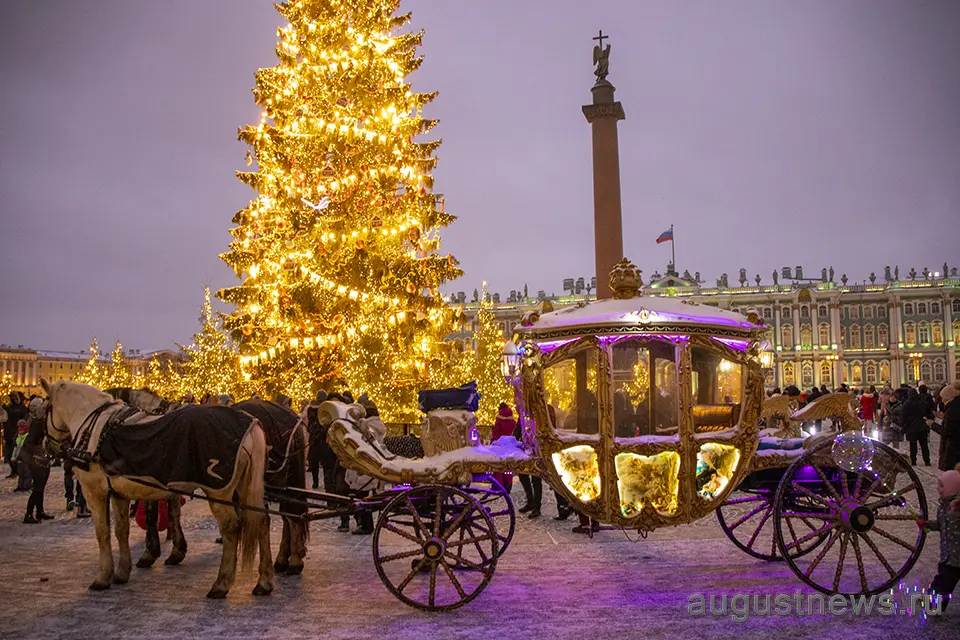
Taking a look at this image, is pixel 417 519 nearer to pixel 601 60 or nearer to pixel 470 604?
pixel 470 604

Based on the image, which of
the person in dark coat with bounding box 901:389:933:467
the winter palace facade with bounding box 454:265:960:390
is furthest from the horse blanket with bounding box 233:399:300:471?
the winter palace facade with bounding box 454:265:960:390

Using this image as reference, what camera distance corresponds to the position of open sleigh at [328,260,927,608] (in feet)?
19.6

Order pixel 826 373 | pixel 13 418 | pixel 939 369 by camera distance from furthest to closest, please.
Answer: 1. pixel 826 373
2. pixel 939 369
3. pixel 13 418

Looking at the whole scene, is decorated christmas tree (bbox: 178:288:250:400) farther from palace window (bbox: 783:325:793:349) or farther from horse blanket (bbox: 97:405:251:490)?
palace window (bbox: 783:325:793:349)

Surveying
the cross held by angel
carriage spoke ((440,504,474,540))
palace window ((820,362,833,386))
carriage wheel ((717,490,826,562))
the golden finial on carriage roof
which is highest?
the cross held by angel

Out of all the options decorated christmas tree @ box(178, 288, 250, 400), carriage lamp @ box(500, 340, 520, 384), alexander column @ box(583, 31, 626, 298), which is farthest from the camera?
decorated christmas tree @ box(178, 288, 250, 400)

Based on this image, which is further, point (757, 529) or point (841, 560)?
point (757, 529)

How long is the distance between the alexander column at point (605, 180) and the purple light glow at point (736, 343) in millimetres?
10729

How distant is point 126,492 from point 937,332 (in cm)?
8985

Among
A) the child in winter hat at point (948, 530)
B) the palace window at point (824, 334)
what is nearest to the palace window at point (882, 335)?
the palace window at point (824, 334)

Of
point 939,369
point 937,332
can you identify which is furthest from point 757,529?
point 937,332

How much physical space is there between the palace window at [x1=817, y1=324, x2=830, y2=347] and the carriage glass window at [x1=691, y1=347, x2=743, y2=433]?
84.0 metres

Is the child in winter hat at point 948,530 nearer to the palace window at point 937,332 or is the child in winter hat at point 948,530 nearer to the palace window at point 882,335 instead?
the palace window at point 882,335

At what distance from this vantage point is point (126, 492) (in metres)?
6.86
